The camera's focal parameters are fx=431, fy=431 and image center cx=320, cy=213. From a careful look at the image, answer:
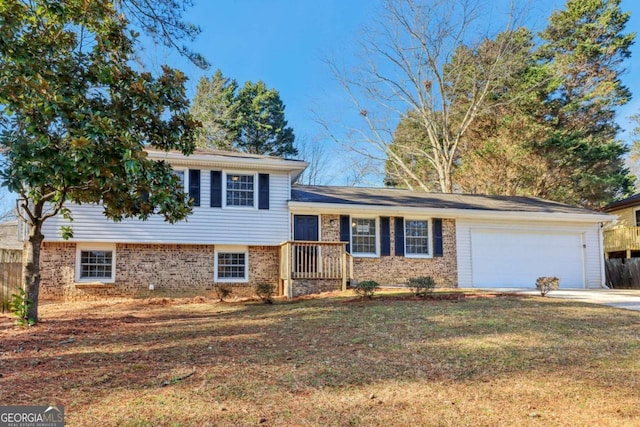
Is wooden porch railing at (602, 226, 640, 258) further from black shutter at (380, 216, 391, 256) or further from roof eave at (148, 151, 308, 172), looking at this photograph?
roof eave at (148, 151, 308, 172)

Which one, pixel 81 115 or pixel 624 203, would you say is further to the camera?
pixel 624 203

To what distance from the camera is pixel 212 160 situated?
13.1 meters

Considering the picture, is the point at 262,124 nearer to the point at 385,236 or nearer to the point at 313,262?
the point at 385,236

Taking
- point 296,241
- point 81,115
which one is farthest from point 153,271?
point 81,115

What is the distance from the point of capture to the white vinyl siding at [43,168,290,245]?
12.3 meters

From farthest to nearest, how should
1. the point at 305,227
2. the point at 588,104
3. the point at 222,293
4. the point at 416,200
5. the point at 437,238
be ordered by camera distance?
the point at 588,104
the point at 416,200
the point at 437,238
the point at 305,227
the point at 222,293

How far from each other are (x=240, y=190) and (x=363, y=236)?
433 centimetres

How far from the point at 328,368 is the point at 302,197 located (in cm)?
1007

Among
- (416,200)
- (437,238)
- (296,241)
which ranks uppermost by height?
(416,200)

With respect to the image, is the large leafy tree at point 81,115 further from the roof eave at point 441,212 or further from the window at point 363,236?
the window at point 363,236

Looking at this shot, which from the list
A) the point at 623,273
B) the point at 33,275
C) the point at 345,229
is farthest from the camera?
the point at 623,273

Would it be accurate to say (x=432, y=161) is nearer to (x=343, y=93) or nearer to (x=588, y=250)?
(x=343, y=93)

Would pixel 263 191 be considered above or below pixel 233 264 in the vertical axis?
above

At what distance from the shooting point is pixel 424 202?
51.4ft
